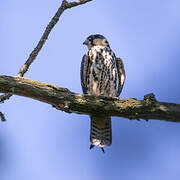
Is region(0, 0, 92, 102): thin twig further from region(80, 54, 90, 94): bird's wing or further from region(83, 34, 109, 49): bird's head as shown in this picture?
region(83, 34, 109, 49): bird's head

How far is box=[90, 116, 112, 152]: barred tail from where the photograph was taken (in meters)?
4.53

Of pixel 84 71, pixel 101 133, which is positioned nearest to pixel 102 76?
pixel 84 71

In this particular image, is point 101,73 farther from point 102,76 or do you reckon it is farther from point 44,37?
point 44,37

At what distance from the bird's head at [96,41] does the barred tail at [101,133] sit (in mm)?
1553

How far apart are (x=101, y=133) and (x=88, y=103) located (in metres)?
1.14

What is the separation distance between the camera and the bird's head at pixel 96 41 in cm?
566

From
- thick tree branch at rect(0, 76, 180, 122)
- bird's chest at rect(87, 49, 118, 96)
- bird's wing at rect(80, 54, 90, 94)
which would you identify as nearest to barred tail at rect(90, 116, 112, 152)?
bird's chest at rect(87, 49, 118, 96)

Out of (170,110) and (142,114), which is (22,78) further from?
(170,110)

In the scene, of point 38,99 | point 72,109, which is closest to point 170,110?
point 72,109

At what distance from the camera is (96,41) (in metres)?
5.70

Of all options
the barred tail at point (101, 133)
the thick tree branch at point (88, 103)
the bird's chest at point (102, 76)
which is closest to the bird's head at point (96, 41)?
the bird's chest at point (102, 76)

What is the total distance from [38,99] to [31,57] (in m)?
0.53

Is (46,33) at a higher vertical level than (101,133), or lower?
higher

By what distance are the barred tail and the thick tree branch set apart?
0.88 metres
